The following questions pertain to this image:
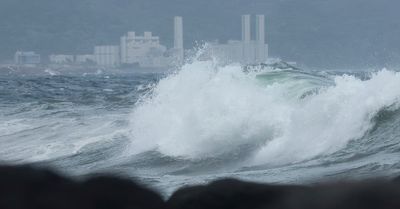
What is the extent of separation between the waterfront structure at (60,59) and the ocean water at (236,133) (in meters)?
71.1

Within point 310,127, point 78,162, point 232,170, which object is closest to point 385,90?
point 310,127

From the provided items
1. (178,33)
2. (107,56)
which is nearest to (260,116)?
(178,33)

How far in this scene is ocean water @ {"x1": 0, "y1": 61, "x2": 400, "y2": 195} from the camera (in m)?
10.7

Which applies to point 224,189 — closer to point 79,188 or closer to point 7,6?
point 79,188

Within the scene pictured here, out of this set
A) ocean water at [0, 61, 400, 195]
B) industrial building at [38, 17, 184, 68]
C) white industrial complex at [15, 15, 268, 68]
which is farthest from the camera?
industrial building at [38, 17, 184, 68]

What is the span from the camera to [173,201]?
196cm

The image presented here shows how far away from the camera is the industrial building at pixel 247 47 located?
7419 centimetres

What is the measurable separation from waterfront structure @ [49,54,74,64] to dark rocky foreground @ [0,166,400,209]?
88.0 meters

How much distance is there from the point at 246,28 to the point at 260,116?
7747 centimetres

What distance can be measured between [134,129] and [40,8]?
90.2 meters

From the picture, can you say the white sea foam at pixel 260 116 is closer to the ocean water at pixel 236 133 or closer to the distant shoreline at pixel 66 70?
the ocean water at pixel 236 133

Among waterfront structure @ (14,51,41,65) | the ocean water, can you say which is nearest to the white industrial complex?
waterfront structure @ (14,51,41,65)

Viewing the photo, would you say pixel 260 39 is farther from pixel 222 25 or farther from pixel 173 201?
pixel 173 201

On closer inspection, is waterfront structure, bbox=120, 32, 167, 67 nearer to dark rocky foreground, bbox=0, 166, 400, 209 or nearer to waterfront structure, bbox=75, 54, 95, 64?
waterfront structure, bbox=75, 54, 95, 64
